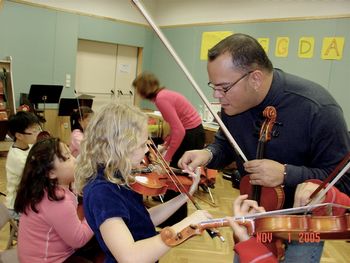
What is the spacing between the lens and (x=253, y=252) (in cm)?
93

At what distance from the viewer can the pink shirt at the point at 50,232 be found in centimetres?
164

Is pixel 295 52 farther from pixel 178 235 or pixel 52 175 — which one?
pixel 178 235

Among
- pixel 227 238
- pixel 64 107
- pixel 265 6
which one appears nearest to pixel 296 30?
pixel 265 6

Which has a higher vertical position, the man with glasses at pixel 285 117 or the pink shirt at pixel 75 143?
the man with glasses at pixel 285 117

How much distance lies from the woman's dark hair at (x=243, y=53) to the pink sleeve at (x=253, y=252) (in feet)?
2.12

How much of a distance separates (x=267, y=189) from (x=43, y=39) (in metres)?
5.68

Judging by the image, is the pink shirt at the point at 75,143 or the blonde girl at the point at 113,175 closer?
the blonde girl at the point at 113,175

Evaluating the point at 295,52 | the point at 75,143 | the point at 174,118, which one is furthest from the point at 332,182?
the point at 295,52

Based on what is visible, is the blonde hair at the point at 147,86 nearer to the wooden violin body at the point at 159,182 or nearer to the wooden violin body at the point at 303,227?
the wooden violin body at the point at 159,182

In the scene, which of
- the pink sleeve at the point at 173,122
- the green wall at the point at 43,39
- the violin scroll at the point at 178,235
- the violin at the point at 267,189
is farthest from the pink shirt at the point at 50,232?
the green wall at the point at 43,39

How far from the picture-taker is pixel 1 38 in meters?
5.70

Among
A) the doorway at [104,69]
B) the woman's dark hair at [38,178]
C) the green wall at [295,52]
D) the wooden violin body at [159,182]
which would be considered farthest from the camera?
the doorway at [104,69]

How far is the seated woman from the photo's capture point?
5.38 ft

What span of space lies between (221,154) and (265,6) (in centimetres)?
448
